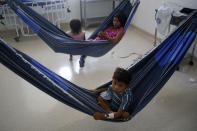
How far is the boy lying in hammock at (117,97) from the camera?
1604 mm

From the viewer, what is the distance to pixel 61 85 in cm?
159

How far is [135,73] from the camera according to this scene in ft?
6.31

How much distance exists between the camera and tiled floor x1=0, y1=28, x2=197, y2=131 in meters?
1.91

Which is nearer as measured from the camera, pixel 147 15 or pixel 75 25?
pixel 75 25

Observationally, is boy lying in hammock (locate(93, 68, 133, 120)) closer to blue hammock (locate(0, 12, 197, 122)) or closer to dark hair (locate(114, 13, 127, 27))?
blue hammock (locate(0, 12, 197, 122))

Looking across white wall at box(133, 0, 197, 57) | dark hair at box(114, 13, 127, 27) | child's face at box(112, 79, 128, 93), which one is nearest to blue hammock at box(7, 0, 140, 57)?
dark hair at box(114, 13, 127, 27)

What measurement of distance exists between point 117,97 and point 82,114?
477 mm

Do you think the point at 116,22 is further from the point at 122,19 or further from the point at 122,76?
the point at 122,76

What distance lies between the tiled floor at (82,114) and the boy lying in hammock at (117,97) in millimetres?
272

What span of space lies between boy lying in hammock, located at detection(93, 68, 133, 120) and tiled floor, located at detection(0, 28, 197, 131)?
272 millimetres

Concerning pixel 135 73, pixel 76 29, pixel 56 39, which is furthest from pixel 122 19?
pixel 135 73

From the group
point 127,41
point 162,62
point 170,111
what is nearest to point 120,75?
point 162,62

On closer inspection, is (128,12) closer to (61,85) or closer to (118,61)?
(118,61)

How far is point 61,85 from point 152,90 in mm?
671
